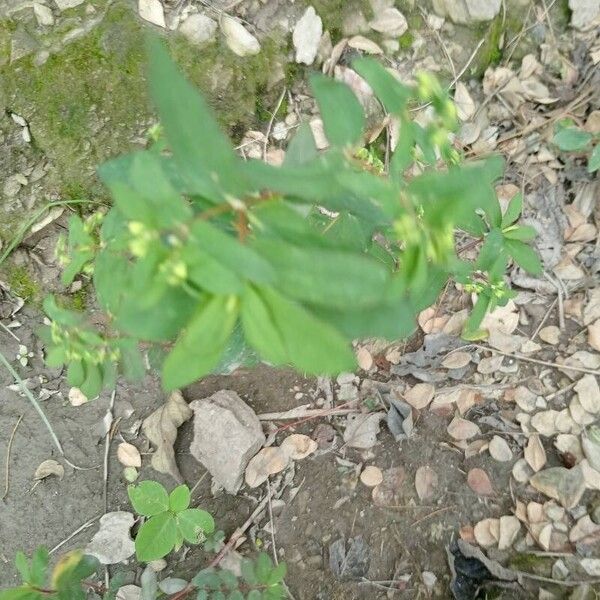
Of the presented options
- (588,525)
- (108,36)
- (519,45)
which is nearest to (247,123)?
(108,36)

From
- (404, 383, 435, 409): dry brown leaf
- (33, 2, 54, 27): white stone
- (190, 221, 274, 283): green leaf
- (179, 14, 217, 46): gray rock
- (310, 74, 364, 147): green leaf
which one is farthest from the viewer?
(404, 383, 435, 409): dry brown leaf

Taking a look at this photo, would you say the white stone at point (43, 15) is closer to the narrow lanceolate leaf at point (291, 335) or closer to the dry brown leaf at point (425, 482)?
the narrow lanceolate leaf at point (291, 335)

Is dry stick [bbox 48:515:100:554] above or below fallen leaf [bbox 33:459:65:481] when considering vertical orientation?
below

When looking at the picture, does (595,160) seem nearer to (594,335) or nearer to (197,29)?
(594,335)

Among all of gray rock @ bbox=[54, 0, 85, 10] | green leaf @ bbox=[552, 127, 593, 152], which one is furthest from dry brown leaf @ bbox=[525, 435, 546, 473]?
gray rock @ bbox=[54, 0, 85, 10]

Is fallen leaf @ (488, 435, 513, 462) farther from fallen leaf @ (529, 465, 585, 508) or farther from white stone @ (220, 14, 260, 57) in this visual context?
white stone @ (220, 14, 260, 57)

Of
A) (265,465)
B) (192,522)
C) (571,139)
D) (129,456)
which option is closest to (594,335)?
(571,139)
